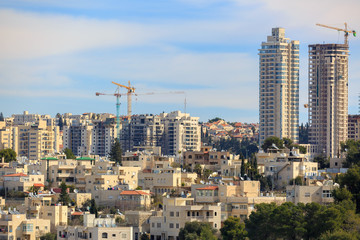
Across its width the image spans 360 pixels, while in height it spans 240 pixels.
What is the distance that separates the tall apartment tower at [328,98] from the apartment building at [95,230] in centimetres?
7374

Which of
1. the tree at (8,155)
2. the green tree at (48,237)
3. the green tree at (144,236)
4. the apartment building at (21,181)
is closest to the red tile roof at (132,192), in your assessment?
the green tree at (144,236)

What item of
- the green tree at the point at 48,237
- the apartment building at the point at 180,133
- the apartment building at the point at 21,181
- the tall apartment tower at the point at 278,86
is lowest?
the green tree at the point at 48,237

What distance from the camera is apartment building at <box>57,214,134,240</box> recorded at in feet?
212

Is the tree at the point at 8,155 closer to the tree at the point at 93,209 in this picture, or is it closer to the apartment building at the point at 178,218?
the tree at the point at 93,209

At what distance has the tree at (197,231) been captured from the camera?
6450 cm

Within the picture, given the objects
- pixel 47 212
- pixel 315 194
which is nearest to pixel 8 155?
pixel 47 212

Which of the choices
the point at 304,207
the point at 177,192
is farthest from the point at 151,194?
the point at 304,207

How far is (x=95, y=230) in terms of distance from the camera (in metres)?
64.8

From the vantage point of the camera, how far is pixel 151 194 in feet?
254

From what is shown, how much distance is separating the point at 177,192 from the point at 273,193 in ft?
21.8

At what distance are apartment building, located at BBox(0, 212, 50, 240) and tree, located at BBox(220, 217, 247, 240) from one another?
11610 millimetres

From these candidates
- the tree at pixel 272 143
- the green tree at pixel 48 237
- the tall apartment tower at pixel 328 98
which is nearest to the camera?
the green tree at pixel 48 237

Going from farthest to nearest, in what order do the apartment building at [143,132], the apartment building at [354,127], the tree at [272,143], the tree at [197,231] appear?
→ the apartment building at [354,127]
the apartment building at [143,132]
the tree at [272,143]
the tree at [197,231]

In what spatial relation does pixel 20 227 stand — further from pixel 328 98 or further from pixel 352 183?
pixel 328 98
